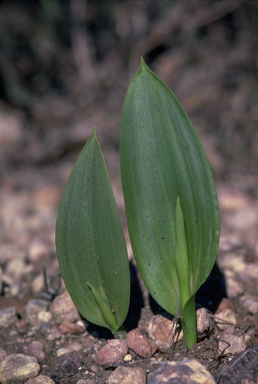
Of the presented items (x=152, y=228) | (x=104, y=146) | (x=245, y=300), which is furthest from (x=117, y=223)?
(x=104, y=146)

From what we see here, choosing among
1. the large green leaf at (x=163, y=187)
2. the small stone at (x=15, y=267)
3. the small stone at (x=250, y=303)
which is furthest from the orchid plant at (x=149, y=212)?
the small stone at (x=15, y=267)

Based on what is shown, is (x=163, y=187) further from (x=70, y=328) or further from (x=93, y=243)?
(x=70, y=328)

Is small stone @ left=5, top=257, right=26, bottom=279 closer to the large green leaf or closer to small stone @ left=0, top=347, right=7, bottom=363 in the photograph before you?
small stone @ left=0, top=347, right=7, bottom=363

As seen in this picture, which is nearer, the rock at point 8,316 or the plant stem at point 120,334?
the plant stem at point 120,334

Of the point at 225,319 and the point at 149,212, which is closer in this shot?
the point at 149,212

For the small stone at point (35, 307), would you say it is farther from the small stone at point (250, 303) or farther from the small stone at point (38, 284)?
the small stone at point (250, 303)

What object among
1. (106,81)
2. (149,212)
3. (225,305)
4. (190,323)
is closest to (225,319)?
(225,305)

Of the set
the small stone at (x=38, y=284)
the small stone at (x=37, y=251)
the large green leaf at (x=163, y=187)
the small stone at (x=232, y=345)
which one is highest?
the large green leaf at (x=163, y=187)
